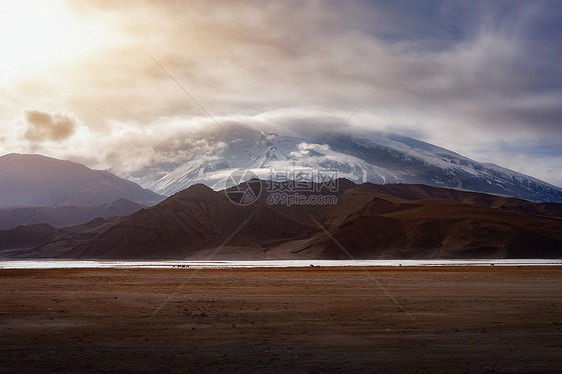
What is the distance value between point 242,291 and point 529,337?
19.6m

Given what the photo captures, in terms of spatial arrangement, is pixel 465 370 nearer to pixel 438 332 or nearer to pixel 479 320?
pixel 438 332

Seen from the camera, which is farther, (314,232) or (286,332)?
(314,232)

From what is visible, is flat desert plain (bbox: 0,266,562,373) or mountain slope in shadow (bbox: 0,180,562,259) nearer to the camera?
flat desert plain (bbox: 0,266,562,373)

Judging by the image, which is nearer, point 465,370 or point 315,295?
Answer: point 465,370

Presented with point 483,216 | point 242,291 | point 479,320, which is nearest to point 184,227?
point 483,216

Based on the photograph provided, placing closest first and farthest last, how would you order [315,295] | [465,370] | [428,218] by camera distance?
1. [465,370]
2. [315,295]
3. [428,218]

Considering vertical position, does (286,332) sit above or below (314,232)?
below

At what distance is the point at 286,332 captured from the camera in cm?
1869

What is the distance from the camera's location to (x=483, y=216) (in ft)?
487

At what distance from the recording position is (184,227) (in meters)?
173

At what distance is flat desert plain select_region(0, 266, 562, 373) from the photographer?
1412 centimetres

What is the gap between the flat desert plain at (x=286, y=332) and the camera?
46.3 ft

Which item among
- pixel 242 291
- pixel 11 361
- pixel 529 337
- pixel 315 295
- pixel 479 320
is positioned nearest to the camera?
pixel 11 361

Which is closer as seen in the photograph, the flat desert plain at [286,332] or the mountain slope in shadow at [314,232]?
the flat desert plain at [286,332]
